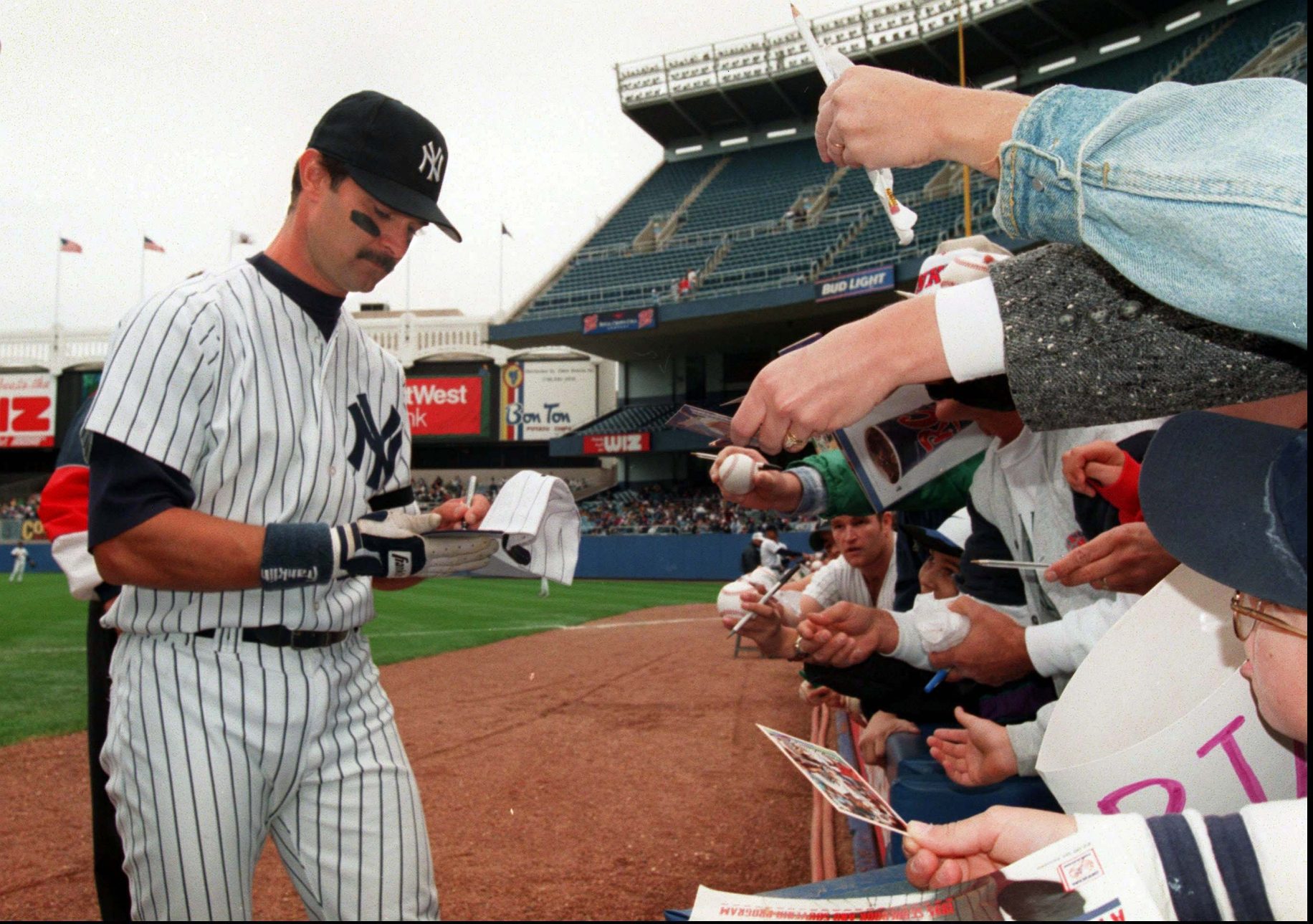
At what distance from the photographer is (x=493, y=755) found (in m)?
4.61

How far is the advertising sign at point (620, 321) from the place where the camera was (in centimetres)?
2141

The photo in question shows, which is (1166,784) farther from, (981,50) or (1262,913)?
(981,50)

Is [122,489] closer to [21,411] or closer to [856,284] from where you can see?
[856,284]

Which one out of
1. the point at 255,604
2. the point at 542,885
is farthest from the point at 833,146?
the point at 542,885

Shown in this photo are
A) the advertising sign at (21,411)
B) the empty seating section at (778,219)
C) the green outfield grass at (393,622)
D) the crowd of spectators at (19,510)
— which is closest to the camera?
the green outfield grass at (393,622)

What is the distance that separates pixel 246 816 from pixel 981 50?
76.5 ft

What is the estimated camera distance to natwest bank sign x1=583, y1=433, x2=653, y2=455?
23031mm

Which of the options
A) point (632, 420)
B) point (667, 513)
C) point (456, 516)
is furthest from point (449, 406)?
point (456, 516)

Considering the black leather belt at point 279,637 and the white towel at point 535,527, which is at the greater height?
the white towel at point 535,527

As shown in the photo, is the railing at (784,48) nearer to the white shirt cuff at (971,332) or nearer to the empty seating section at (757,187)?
the empty seating section at (757,187)

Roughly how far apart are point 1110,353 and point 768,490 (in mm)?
1872

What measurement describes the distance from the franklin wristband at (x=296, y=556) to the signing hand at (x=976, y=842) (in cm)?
95

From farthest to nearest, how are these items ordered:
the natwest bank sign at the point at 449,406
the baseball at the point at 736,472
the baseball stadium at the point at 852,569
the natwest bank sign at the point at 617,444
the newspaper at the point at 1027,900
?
1. the natwest bank sign at the point at 449,406
2. the natwest bank sign at the point at 617,444
3. the baseball at the point at 736,472
4. the baseball stadium at the point at 852,569
5. the newspaper at the point at 1027,900

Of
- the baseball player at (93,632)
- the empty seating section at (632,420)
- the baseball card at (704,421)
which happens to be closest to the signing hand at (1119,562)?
the baseball card at (704,421)
